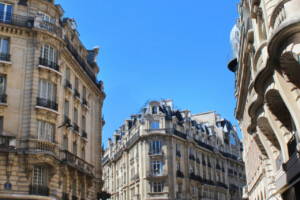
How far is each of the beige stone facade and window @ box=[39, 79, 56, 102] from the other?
556 inches

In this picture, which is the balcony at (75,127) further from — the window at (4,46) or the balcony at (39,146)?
the window at (4,46)

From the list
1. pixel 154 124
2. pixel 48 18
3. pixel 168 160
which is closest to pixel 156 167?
pixel 168 160

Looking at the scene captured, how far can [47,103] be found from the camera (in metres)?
28.5

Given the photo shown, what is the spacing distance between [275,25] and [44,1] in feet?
68.7

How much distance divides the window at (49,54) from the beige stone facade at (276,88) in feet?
46.9

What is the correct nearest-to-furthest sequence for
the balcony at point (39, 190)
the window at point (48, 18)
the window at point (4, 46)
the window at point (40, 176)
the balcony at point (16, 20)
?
→ the balcony at point (39, 190)
the window at point (40, 176)
the window at point (4, 46)
the balcony at point (16, 20)
the window at point (48, 18)

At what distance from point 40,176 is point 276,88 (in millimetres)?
17862

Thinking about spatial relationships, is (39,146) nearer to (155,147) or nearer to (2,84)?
(2,84)

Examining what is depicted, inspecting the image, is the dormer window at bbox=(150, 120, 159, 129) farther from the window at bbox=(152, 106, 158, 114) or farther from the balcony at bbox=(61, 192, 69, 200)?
the balcony at bbox=(61, 192, 69, 200)

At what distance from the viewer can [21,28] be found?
94.4 feet

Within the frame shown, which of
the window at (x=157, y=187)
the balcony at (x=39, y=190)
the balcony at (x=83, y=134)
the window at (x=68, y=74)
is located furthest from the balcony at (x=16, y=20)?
the window at (x=157, y=187)

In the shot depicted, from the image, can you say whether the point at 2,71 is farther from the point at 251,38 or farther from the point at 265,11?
the point at 265,11

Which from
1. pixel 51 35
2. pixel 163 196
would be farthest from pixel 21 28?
pixel 163 196

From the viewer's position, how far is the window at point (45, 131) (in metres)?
27.7
